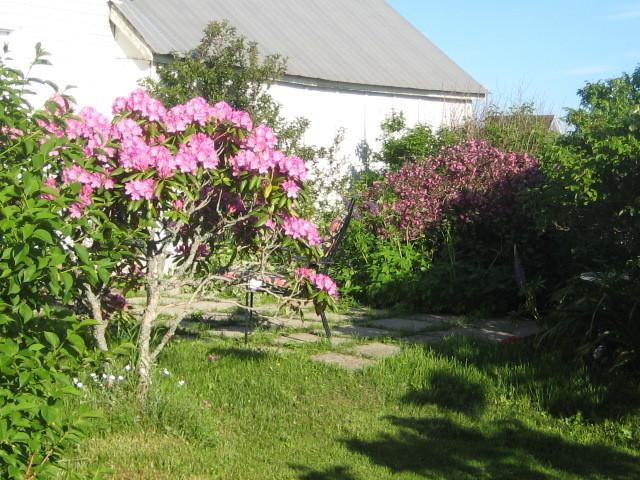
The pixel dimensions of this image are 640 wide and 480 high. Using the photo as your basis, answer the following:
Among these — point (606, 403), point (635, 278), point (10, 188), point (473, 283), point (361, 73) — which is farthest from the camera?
point (361, 73)

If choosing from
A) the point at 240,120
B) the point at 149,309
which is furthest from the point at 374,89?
the point at 149,309

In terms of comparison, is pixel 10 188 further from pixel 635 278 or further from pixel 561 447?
pixel 635 278

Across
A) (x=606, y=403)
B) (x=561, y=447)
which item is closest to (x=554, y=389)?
(x=606, y=403)

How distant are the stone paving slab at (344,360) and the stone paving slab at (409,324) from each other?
1.30 meters

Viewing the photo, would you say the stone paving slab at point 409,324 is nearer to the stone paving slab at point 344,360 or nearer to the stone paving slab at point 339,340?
the stone paving slab at point 339,340

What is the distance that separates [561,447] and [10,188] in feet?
10.9

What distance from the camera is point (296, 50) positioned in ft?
48.2

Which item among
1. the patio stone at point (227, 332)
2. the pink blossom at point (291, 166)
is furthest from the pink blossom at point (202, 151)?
the patio stone at point (227, 332)

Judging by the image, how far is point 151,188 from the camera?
459 cm

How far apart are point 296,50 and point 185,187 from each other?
412 inches

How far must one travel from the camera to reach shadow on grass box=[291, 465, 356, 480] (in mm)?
4188

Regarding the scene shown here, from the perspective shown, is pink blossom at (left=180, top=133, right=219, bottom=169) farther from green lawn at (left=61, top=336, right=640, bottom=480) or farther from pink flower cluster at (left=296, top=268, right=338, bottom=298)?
green lawn at (left=61, top=336, right=640, bottom=480)

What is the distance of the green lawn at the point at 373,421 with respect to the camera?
14.2ft

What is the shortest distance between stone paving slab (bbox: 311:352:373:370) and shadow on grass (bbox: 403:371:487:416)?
637 millimetres
